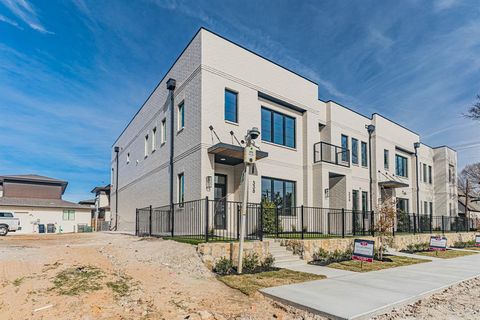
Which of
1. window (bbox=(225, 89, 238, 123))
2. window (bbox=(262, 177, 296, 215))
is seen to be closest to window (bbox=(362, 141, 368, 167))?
window (bbox=(262, 177, 296, 215))

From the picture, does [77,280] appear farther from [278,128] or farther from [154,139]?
[154,139]

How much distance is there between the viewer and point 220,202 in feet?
43.2

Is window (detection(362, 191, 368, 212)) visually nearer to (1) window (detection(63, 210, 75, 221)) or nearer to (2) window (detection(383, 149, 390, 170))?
(2) window (detection(383, 149, 390, 170))

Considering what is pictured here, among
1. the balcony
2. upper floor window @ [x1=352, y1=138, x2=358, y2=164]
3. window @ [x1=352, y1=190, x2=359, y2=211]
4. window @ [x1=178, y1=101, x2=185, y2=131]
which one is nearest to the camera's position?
window @ [x1=178, y1=101, x2=185, y2=131]

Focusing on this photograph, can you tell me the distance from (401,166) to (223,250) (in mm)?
21451

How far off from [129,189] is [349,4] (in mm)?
18248

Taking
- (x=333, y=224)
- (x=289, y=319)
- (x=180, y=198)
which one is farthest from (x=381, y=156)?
(x=289, y=319)

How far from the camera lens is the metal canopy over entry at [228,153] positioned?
1211 centimetres

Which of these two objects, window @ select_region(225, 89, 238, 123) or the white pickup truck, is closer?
window @ select_region(225, 89, 238, 123)

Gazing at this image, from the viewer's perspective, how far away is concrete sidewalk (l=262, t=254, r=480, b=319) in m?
5.40

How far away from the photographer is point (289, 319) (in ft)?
17.2

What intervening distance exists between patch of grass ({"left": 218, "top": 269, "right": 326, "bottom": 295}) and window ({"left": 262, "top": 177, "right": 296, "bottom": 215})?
6239mm

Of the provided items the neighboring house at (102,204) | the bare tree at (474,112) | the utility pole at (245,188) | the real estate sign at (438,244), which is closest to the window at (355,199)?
the real estate sign at (438,244)

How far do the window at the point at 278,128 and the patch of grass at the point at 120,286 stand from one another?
378 inches
